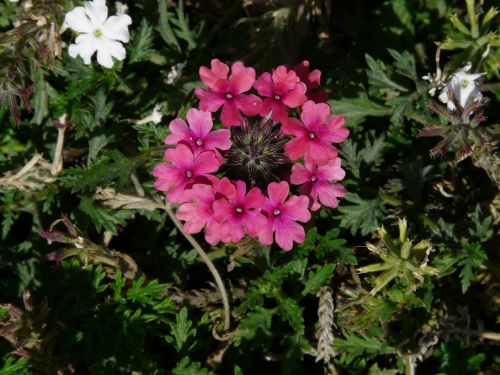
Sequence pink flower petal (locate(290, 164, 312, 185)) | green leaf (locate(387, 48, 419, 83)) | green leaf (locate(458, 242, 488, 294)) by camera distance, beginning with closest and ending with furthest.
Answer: pink flower petal (locate(290, 164, 312, 185)) < green leaf (locate(458, 242, 488, 294)) < green leaf (locate(387, 48, 419, 83))

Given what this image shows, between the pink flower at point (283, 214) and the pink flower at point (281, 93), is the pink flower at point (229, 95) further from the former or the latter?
the pink flower at point (283, 214)

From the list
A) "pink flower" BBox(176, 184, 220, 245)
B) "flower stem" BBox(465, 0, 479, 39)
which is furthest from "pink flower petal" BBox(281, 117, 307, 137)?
"flower stem" BBox(465, 0, 479, 39)

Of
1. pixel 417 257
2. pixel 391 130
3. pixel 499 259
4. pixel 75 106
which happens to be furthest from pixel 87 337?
pixel 499 259

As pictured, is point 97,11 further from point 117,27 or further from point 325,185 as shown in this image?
point 325,185

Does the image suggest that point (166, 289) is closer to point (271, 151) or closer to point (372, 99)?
point (271, 151)

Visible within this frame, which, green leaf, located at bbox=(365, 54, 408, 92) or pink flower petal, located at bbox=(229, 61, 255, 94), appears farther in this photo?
green leaf, located at bbox=(365, 54, 408, 92)

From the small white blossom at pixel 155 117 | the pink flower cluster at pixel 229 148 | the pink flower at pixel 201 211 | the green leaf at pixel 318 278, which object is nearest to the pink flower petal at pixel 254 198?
the pink flower cluster at pixel 229 148

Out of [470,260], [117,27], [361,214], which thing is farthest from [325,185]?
[117,27]

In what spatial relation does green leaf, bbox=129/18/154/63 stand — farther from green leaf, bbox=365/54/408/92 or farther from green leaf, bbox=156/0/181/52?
green leaf, bbox=365/54/408/92
